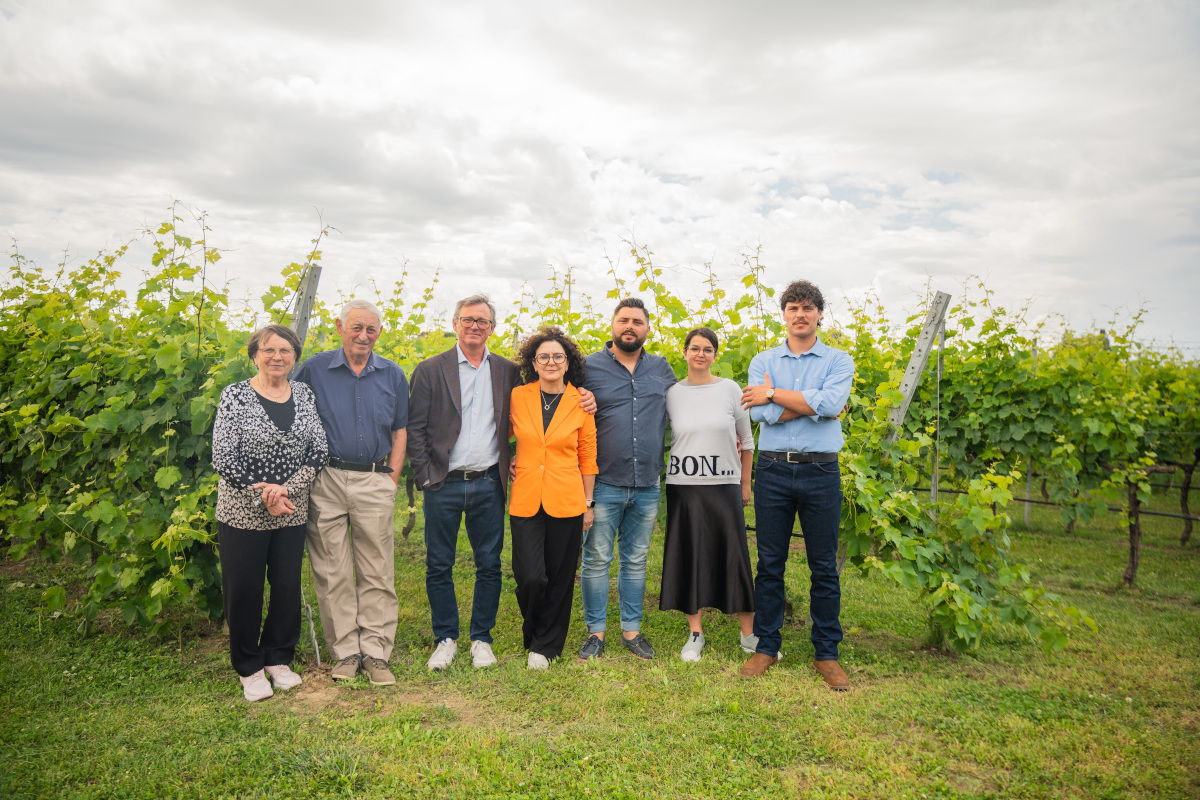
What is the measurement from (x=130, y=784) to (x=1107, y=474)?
8181mm

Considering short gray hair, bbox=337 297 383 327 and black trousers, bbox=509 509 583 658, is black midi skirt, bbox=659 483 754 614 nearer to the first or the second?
black trousers, bbox=509 509 583 658

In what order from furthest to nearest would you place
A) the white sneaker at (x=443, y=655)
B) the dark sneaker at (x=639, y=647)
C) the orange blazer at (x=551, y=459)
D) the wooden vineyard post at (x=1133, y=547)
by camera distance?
the wooden vineyard post at (x=1133, y=547)
the dark sneaker at (x=639, y=647)
the white sneaker at (x=443, y=655)
the orange blazer at (x=551, y=459)

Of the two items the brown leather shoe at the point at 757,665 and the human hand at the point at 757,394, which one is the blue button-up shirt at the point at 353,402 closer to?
the human hand at the point at 757,394

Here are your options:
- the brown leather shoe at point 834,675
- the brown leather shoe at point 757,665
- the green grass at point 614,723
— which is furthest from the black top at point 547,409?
the brown leather shoe at point 834,675

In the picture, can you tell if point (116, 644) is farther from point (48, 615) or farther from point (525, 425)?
point (525, 425)

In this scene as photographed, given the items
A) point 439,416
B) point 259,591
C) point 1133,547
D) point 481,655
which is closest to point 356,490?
point 439,416

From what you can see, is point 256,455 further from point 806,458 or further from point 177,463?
point 806,458

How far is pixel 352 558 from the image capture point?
12.9 ft

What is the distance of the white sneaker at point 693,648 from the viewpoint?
4.07 meters

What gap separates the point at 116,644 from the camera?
4184 mm

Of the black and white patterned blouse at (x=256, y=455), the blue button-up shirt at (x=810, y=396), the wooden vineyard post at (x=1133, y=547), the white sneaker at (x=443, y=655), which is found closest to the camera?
the black and white patterned blouse at (x=256, y=455)

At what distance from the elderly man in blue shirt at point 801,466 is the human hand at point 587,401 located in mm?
815

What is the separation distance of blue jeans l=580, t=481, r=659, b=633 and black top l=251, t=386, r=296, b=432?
1.63 metres

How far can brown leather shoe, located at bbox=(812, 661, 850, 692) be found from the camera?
3.69 meters
